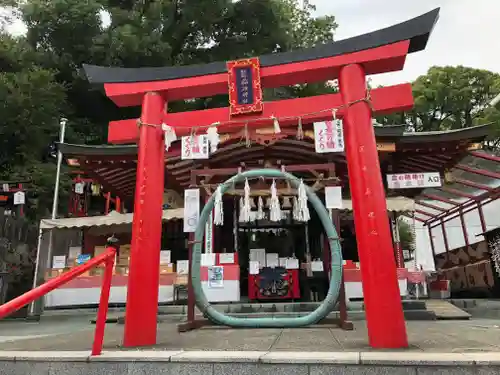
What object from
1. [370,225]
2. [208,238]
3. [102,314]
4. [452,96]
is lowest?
[102,314]

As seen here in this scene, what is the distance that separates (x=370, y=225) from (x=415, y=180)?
6.34 meters

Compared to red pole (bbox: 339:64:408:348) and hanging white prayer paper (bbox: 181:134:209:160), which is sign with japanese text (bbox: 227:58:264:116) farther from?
red pole (bbox: 339:64:408:348)

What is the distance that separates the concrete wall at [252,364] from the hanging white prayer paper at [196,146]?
3.22 metres

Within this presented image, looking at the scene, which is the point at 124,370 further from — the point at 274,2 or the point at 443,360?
the point at 274,2

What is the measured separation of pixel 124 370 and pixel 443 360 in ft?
9.35

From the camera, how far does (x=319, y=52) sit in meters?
5.60

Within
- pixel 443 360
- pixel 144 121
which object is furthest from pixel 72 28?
pixel 443 360

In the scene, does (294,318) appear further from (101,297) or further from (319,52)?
(319,52)

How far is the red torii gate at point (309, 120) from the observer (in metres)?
4.63

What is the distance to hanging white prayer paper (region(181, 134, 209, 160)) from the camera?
6125 mm

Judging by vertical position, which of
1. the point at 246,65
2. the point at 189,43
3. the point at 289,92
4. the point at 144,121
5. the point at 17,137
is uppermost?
the point at 189,43

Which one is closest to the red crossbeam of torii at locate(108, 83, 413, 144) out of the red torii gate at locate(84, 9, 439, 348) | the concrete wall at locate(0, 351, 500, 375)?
the red torii gate at locate(84, 9, 439, 348)

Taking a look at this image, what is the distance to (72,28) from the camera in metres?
19.8

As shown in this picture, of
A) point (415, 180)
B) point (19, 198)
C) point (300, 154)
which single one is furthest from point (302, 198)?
point (19, 198)
